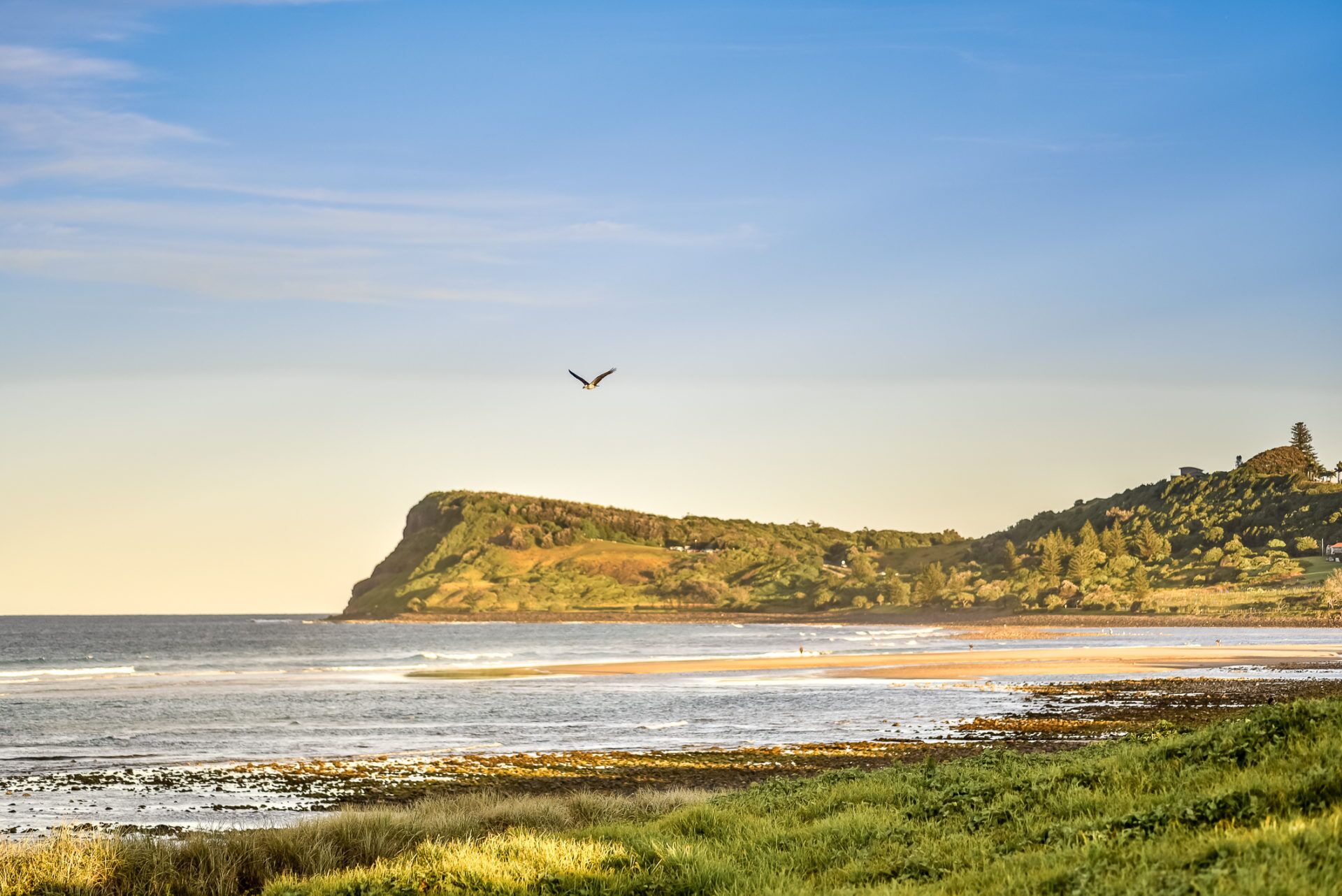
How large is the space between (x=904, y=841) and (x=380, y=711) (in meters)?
39.9

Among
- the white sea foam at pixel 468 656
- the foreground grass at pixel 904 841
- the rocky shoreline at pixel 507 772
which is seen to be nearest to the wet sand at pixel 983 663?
the white sea foam at pixel 468 656

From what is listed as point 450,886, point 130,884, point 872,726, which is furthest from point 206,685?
point 450,886

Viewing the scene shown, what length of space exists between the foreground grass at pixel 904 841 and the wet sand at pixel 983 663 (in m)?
49.8

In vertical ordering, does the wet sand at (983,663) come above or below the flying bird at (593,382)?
below

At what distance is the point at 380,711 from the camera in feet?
162

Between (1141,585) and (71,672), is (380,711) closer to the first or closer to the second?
(71,672)

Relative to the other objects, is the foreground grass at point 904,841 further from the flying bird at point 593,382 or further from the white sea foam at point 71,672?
the white sea foam at point 71,672

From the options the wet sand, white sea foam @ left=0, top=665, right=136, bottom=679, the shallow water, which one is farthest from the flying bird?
white sea foam @ left=0, top=665, right=136, bottom=679

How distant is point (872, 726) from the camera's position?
128 ft

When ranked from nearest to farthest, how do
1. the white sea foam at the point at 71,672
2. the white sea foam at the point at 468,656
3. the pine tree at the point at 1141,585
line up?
the white sea foam at the point at 71,672 < the white sea foam at the point at 468,656 < the pine tree at the point at 1141,585

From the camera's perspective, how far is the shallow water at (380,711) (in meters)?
34.8

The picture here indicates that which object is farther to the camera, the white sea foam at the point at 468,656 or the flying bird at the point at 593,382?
the white sea foam at the point at 468,656

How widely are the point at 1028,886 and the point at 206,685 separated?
64.8m

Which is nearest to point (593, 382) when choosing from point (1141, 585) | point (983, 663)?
point (983, 663)
